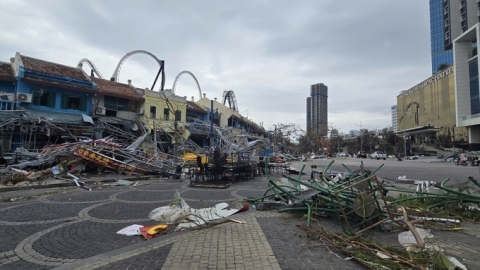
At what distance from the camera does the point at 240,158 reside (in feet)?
48.8

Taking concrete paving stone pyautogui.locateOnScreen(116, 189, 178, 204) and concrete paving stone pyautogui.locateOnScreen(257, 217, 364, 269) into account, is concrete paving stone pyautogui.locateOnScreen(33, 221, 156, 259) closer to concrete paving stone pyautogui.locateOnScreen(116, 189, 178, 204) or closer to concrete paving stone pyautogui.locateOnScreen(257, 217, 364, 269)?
concrete paving stone pyautogui.locateOnScreen(257, 217, 364, 269)

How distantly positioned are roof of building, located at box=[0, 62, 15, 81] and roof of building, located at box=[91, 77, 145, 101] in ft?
20.3

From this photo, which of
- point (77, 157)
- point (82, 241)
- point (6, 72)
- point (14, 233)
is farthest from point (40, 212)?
point (6, 72)

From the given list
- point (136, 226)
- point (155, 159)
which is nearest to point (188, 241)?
point (136, 226)

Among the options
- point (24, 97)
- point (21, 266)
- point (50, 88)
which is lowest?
point (21, 266)

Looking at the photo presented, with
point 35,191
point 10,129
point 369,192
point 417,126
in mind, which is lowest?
point 35,191

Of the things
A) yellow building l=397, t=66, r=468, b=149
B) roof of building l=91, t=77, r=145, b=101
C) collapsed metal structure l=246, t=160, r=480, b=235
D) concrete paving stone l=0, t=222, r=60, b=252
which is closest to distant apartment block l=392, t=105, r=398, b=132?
yellow building l=397, t=66, r=468, b=149

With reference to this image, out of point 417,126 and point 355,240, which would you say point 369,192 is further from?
point 417,126

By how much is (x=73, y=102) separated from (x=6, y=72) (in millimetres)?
4843

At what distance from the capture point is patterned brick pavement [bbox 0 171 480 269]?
11.8ft

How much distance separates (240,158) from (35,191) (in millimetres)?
9240

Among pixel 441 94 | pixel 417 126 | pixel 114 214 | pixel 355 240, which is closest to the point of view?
pixel 355 240

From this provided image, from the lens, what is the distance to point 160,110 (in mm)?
29344

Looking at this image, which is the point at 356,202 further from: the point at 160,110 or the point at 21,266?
the point at 160,110
